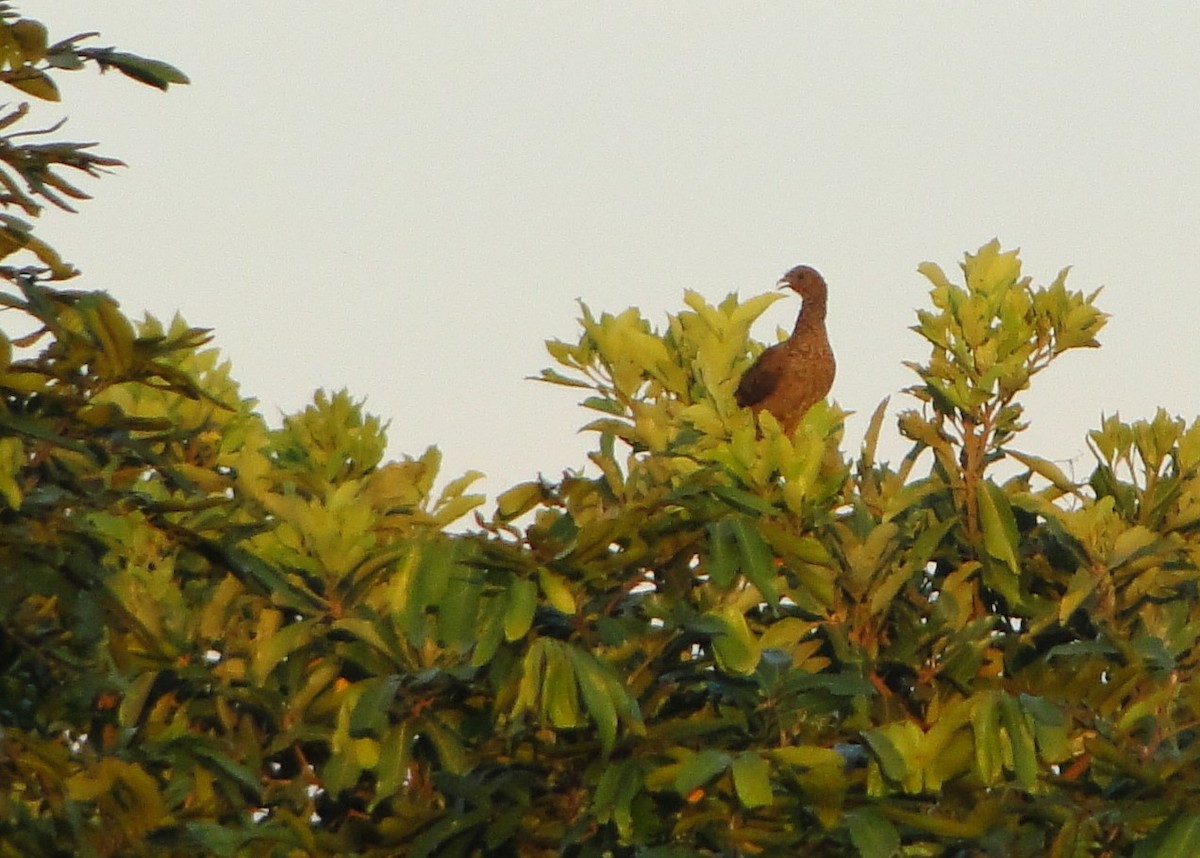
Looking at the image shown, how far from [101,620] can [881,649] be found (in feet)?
7.86

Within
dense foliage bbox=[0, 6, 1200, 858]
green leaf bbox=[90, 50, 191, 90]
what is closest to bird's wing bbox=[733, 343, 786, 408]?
dense foliage bbox=[0, 6, 1200, 858]

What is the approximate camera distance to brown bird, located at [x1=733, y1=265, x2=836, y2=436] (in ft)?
36.5

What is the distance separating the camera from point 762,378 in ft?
37.1

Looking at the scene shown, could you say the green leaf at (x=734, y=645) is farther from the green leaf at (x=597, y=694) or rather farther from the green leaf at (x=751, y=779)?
the green leaf at (x=597, y=694)

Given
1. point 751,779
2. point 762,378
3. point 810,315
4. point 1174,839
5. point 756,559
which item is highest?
point 810,315

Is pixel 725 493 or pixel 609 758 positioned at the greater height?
pixel 725 493

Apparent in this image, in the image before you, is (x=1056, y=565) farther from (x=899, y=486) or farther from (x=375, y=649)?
(x=375, y=649)

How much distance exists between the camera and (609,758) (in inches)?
185

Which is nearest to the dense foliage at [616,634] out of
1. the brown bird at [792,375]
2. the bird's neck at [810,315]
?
the brown bird at [792,375]

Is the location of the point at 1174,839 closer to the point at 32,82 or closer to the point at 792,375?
the point at 32,82

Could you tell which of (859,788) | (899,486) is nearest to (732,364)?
(899,486)

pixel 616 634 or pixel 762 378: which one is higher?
pixel 762 378

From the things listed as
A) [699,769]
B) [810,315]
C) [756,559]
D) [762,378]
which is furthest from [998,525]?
[810,315]

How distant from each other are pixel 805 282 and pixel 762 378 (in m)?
1.44
